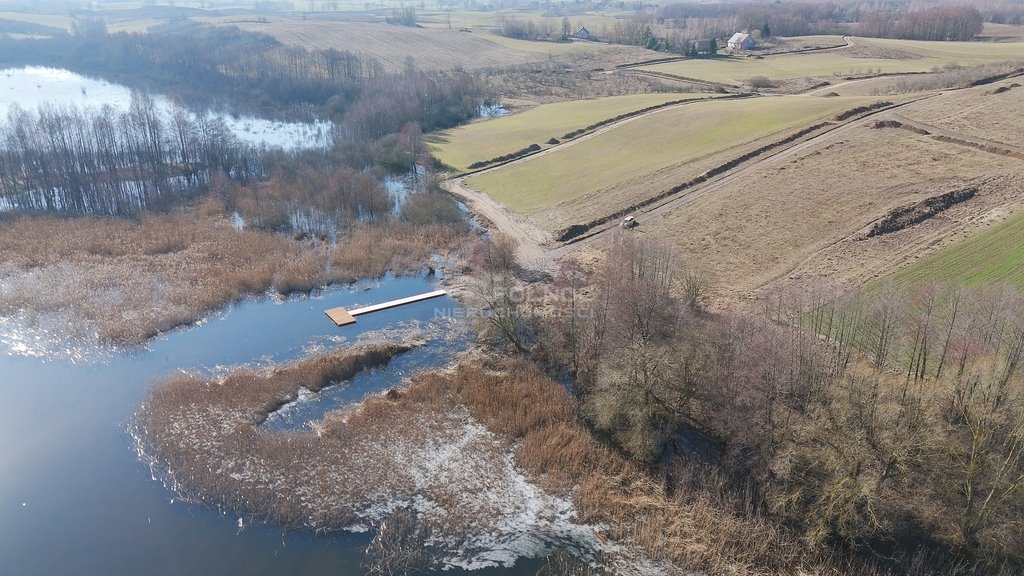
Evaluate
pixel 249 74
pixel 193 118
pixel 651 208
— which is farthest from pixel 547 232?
pixel 249 74

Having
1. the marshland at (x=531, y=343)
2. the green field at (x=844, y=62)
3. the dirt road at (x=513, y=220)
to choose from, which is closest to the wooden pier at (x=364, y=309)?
the marshland at (x=531, y=343)

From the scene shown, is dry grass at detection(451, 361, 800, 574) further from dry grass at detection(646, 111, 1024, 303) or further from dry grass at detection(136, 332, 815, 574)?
dry grass at detection(646, 111, 1024, 303)

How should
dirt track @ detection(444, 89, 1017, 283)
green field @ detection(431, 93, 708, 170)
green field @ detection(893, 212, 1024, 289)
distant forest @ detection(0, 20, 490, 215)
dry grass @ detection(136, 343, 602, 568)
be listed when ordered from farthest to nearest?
green field @ detection(431, 93, 708, 170) < distant forest @ detection(0, 20, 490, 215) < dirt track @ detection(444, 89, 1017, 283) < green field @ detection(893, 212, 1024, 289) < dry grass @ detection(136, 343, 602, 568)

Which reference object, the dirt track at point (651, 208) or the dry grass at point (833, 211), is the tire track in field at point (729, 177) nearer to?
the dirt track at point (651, 208)

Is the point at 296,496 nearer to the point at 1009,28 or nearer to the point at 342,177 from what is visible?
the point at 342,177

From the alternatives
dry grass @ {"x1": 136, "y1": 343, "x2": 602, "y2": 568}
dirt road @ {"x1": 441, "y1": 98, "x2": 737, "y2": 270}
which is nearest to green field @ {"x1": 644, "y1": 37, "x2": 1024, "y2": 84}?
dirt road @ {"x1": 441, "y1": 98, "x2": 737, "y2": 270}

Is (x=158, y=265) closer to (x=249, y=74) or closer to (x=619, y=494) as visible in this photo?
(x=619, y=494)
